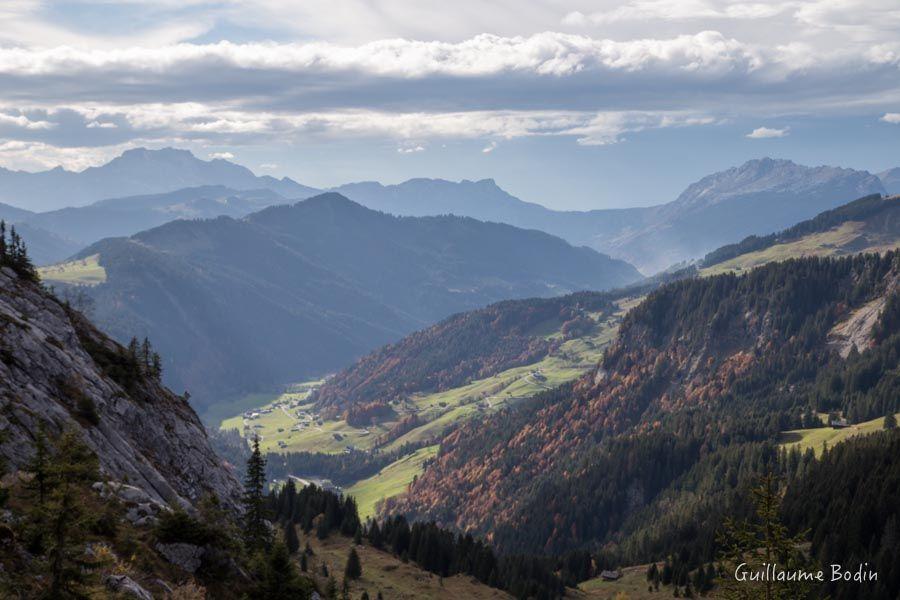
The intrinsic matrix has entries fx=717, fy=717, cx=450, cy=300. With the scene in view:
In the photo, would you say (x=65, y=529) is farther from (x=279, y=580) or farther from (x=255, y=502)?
(x=255, y=502)

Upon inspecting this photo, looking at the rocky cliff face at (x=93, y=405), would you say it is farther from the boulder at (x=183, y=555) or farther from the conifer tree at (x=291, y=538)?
the conifer tree at (x=291, y=538)

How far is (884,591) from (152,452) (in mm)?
110887

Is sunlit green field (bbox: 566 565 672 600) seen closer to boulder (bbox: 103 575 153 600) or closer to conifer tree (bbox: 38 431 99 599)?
boulder (bbox: 103 575 153 600)

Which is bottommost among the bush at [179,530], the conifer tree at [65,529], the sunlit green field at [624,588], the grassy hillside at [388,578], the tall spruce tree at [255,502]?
the sunlit green field at [624,588]

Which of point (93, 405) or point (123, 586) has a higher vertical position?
point (93, 405)

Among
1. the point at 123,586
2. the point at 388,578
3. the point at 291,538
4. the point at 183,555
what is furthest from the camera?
the point at 388,578

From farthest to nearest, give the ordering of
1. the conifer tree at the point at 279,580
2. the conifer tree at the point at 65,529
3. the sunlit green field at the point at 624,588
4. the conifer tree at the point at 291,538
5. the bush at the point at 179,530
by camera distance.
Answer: the sunlit green field at the point at 624,588
the conifer tree at the point at 291,538
the bush at the point at 179,530
the conifer tree at the point at 279,580
the conifer tree at the point at 65,529

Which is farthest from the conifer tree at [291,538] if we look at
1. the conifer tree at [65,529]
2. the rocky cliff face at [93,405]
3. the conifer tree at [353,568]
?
the conifer tree at [65,529]

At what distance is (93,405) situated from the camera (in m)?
65.3

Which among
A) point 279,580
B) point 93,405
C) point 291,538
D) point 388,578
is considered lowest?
point 388,578

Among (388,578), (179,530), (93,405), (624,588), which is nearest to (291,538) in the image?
(388,578)

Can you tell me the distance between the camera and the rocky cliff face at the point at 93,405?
56.9 m

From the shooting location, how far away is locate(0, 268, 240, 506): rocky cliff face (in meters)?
56.9

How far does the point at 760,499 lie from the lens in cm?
4459
